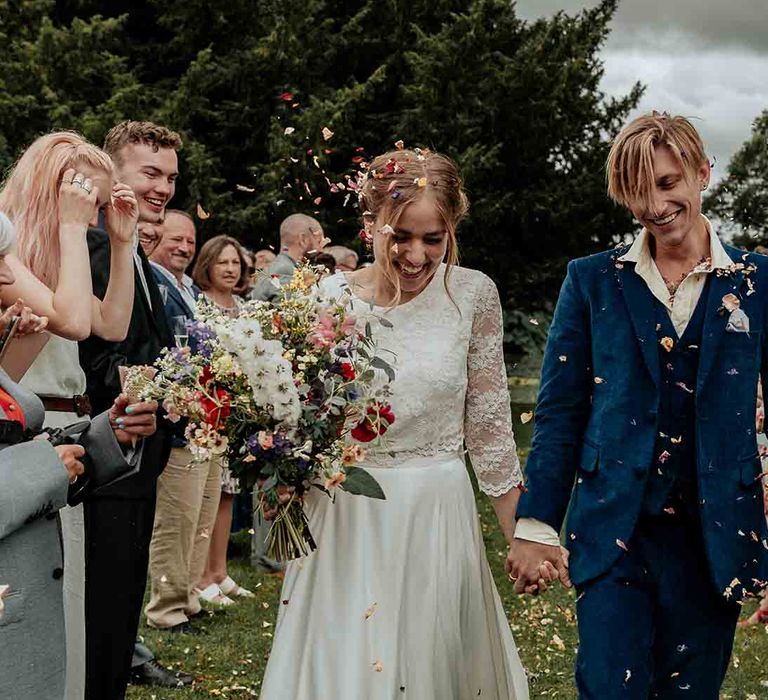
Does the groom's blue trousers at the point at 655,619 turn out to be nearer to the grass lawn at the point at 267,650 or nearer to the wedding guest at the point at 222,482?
the grass lawn at the point at 267,650

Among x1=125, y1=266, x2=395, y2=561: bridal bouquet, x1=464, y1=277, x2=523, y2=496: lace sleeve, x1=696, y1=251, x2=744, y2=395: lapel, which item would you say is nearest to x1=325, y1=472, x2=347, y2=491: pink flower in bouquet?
x1=125, y1=266, x2=395, y2=561: bridal bouquet

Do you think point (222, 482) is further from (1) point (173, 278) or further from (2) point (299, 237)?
(2) point (299, 237)

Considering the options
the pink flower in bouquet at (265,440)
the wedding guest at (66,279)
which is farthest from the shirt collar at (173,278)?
the pink flower in bouquet at (265,440)

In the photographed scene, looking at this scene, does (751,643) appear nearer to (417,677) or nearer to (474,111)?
(417,677)

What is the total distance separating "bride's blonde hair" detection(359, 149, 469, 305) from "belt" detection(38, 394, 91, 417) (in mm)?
1148

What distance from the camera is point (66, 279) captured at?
374 cm

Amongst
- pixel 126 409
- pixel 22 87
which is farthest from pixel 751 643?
pixel 22 87

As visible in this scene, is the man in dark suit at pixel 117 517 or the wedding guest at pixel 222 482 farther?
the wedding guest at pixel 222 482

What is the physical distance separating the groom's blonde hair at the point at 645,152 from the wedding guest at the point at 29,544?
1.91m

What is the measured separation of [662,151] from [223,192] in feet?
47.6

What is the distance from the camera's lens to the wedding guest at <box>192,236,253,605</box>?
7754 millimetres

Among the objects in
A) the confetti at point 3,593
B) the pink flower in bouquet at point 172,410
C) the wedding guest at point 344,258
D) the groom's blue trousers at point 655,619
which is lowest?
the groom's blue trousers at point 655,619

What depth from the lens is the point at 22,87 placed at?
56.2ft

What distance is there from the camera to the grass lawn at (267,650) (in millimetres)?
5883
